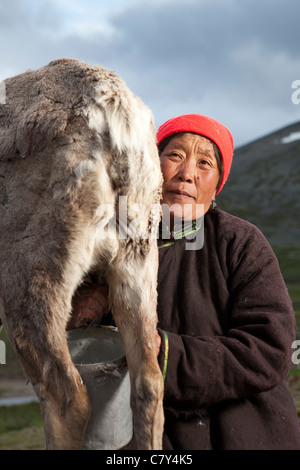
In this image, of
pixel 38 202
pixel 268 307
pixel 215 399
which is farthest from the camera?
pixel 268 307

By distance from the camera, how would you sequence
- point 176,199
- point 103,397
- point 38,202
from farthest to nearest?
point 176,199
point 103,397
point 38,202

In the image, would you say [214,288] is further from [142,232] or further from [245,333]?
[142,232]

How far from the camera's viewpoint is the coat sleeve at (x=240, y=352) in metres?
2.50

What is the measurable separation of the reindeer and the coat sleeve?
241 millimetres

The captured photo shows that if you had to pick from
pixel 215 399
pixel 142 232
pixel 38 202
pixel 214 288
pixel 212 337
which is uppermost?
pixel 38 202

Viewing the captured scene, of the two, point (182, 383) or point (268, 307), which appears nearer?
point (182, 383)

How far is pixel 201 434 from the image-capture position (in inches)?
103

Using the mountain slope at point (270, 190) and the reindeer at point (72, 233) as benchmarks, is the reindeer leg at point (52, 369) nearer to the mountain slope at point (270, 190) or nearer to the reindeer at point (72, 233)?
the reindeer at point (72, 233)

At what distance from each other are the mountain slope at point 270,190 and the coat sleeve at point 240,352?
37.7 metres

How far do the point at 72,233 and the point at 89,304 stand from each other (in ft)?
2.01

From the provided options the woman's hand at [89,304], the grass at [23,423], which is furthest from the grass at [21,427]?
the woman's hand at [89,304]

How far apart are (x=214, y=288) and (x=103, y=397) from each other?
0.89 metres

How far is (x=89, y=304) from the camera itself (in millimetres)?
2676

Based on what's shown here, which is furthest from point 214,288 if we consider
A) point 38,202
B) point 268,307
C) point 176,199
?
point 38,202
